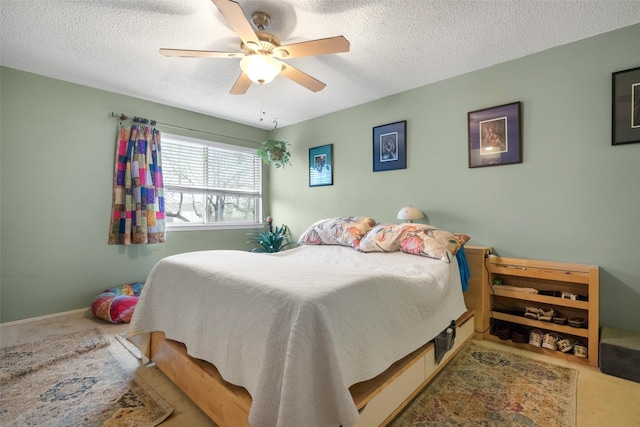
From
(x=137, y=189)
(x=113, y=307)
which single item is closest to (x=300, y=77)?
(x=137, y=189)

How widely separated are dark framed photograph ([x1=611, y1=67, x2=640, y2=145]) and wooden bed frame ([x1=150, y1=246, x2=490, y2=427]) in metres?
1.87

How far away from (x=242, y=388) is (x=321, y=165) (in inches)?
122

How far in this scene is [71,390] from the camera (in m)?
1.64

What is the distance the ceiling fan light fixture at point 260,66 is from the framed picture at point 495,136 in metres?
1.91

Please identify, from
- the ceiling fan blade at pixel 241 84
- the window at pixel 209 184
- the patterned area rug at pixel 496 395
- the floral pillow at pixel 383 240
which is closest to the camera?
the patterned area rug at pixel 496 395

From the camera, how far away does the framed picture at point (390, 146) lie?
124 inches

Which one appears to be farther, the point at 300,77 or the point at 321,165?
the point at 321,165

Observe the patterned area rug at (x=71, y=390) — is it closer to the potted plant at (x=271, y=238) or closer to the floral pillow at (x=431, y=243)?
the floral pillow at (x=431, y=243)

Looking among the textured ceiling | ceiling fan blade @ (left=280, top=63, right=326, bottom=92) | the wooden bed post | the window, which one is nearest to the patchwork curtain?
the window

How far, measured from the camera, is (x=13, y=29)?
2.06 meters

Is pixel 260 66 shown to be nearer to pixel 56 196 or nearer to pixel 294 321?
pixel 294 321

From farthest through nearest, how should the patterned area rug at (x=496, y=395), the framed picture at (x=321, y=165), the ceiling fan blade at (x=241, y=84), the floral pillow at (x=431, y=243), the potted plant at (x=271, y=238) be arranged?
the potted plant at (x=271, y=238) → the framed picture at (x=321, y=165) → the ceiling fan blade at (x=241, y=84) → the floral pillow at (x=431, y=243) → the patterned area rug at (x=496, y=395)

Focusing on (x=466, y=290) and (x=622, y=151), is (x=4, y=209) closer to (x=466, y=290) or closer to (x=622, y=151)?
(x=466, y=290)

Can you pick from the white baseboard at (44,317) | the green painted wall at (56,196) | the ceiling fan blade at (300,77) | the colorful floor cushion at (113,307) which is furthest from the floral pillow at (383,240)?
the white baseboard at (44,317)
